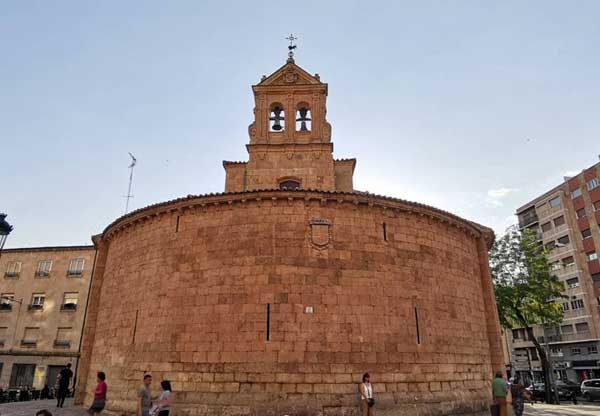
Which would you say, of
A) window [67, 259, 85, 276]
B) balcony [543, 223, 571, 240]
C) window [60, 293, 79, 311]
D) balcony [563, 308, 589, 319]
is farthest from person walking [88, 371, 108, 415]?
balcony [543, 223, 571, 240]

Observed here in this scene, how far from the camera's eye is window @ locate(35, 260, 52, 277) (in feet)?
105

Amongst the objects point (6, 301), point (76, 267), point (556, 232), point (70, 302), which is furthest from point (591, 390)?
point (6, 301)

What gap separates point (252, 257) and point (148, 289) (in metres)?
3.92

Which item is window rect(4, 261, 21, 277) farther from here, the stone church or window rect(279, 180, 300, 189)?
window rect(279, 180, 300, 189)

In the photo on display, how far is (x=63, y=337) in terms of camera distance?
1182 inches

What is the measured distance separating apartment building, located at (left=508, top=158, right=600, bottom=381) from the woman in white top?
3445cm

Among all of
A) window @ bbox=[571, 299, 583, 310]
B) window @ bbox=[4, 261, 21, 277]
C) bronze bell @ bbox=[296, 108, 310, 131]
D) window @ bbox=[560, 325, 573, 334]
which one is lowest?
window @ bbox=[560, 325, 573, 334]

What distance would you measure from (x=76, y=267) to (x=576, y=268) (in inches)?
1850

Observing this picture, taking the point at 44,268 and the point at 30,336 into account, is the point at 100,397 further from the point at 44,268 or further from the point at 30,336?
the point at 44,268

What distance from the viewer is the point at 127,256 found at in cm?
1514

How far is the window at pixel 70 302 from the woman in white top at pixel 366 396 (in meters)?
27.4

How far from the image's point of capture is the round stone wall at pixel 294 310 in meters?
11.5

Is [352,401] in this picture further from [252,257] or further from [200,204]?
[200,204]

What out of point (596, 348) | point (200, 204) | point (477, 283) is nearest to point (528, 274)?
point (477, 283)
